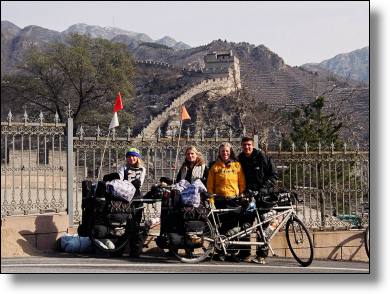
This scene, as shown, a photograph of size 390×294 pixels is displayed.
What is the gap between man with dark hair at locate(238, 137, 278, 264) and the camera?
648 cm

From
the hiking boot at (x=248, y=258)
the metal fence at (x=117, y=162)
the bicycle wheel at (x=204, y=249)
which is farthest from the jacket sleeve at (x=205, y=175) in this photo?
the metal fence at (x=117, y=162)

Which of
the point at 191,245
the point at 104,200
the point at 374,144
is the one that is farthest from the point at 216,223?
the point at 374,144

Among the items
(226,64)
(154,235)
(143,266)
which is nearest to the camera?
(143,266)

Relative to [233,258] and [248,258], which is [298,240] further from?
[233,258]

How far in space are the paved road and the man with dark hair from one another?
15 cm

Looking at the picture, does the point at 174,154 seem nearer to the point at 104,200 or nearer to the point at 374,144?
the point at 104,200

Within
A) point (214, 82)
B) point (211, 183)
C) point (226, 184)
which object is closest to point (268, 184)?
point (226, 184)

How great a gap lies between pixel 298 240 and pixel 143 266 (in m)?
1.48

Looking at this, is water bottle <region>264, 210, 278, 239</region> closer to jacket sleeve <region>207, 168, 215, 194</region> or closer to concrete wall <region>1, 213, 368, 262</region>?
concrete wall <region>1, 213, 368, 262</region>

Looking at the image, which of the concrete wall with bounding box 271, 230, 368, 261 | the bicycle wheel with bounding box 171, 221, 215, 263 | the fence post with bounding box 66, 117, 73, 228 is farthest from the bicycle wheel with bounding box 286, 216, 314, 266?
the fence post with bounding box 66, 117, 73, 228

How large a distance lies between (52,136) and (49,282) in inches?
95.3

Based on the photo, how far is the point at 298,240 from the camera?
6.50 metres

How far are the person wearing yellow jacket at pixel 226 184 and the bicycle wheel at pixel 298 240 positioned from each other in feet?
1.66

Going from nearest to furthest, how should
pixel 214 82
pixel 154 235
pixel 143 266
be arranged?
pixel 143 266, pixel 154 235, pixel 214 82
